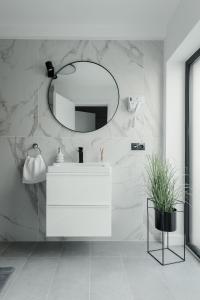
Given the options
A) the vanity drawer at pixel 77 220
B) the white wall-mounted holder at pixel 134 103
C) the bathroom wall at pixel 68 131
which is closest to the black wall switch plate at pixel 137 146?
the bathroom wall at pixel 68 131

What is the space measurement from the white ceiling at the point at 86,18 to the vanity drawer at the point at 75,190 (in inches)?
60.6

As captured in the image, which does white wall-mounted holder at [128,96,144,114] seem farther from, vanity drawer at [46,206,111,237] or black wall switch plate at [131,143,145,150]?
vanity drawer at [46,206,111,237]

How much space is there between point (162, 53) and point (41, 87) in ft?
4.50

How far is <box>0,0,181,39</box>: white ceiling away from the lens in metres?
2.57

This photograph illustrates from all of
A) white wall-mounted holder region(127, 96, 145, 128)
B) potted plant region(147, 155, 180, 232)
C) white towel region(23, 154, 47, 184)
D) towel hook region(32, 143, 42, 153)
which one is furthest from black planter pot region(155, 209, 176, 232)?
towel hook region(32, 143, 42, 153)

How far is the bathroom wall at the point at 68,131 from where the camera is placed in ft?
9.86

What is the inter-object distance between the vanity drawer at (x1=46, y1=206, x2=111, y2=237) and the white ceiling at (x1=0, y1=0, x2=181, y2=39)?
5.93 ft

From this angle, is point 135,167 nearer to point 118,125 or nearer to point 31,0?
point 118,125

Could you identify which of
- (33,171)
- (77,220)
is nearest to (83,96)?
(33,171)

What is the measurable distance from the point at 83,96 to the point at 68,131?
1.34ft

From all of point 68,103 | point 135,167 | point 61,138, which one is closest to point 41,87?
point 68,103

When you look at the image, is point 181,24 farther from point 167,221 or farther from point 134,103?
point 167,221

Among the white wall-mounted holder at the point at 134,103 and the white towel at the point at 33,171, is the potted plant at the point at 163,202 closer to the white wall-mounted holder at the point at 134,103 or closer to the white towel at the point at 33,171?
the white wall-mounted holder at the point at 134,103

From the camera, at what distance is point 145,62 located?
3037 mm
